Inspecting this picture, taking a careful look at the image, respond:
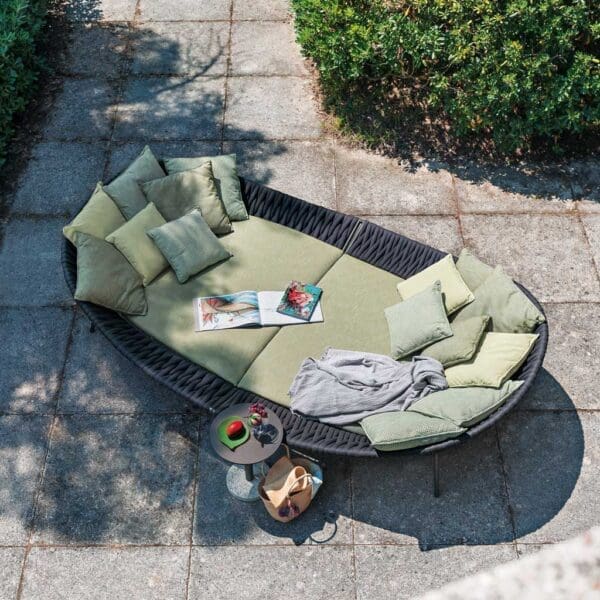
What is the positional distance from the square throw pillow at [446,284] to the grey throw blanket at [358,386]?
1.64ft

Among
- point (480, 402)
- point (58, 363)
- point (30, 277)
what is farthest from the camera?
point (30, 277)

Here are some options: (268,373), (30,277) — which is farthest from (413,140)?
(30,277)

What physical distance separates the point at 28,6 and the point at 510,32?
4739mm

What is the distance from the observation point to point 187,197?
588cm

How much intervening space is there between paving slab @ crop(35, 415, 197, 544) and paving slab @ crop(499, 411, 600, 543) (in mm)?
2164

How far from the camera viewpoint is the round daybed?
183 inches

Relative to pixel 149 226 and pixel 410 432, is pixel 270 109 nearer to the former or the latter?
pixel 149 226

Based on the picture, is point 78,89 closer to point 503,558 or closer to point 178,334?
point 178,334

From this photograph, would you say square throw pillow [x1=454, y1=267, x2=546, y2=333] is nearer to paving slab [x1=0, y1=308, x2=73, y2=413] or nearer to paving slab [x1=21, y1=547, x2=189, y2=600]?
paving slab [x1=21, y1=547, x2=189, y2=600]

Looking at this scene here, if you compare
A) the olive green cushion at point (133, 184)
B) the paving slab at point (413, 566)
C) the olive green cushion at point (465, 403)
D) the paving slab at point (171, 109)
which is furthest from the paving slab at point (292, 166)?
the paving slab at point (413, 566)

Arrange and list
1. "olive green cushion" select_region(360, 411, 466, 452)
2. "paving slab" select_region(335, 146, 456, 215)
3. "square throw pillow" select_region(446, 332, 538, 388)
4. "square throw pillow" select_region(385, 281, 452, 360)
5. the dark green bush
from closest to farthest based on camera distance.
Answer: "olive green cushion" select_region(360, 411, 466, 452) → "square throw pillow" select_region(446, 332, 538, 388) → "square throw pillow" select_region(385, 281, 452, 360) → the dark green bush → "paving slab" select_region(335, 146, 456, 215)

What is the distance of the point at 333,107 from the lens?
734cm

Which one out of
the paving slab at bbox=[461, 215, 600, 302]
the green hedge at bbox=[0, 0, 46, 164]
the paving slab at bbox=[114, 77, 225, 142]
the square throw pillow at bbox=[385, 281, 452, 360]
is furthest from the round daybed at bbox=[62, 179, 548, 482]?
the green hedge at bbox=[0, 0, 46, 164]

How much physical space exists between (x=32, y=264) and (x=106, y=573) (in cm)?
273
